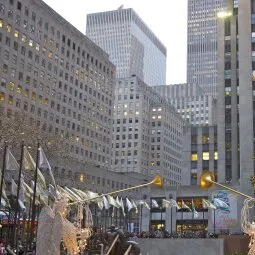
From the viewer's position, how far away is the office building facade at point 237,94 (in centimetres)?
9550

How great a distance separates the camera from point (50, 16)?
126750 mm

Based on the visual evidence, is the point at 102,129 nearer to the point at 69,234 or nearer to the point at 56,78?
the point at 56,78

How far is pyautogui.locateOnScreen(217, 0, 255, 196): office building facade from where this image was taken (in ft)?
313

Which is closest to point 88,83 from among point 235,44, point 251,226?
point 235,44

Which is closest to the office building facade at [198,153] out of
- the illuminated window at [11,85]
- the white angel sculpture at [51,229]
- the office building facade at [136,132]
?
the illuminated window at [11,85]

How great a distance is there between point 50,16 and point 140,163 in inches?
3016

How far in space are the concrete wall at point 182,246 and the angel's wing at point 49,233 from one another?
28712 millimetres

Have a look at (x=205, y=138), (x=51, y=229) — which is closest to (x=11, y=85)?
(x=205, y=138)

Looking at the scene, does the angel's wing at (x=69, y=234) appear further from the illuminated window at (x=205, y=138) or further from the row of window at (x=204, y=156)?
the illuminated window at (x=205, y=138)

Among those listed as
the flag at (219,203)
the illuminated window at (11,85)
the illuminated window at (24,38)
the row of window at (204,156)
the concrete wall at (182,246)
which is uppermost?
the illuminated window at (24,38)

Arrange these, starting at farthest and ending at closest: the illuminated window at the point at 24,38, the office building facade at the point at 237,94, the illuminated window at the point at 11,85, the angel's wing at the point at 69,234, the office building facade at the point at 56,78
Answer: the illuminated window at the point at 24,38, the office building facade at the point at 56,78, the illuminated window at the point at 11,85, the office building facade at the point at 237,94, the angel's wing at the point at 69,234

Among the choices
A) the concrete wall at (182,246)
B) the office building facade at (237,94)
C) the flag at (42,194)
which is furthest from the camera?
the office building facade at (237,94)

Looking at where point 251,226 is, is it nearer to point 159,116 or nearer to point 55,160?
point 55,160

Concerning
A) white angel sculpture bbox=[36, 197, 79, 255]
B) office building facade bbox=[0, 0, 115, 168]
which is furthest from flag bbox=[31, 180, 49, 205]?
office building facade bbox=[0, 0, 115, 168]
